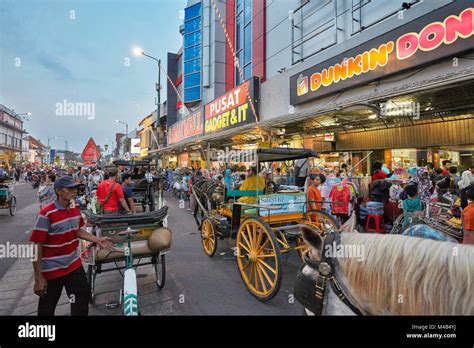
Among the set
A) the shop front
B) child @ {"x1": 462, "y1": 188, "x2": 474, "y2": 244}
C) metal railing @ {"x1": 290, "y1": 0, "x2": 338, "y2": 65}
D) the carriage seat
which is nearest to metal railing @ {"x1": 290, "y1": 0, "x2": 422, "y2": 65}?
metal railing @ {"x1": 290, "y1": 0, "x2": 338, "y2": 65}

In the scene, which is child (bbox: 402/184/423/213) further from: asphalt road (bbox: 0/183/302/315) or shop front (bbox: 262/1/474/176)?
asphalt road (bbox: 0/183/302/315)

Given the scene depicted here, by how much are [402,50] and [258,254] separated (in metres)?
6.92

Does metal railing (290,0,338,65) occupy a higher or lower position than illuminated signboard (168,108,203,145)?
higher

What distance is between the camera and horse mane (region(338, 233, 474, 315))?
3.67 feet

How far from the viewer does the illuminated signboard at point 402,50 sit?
18.8 ft

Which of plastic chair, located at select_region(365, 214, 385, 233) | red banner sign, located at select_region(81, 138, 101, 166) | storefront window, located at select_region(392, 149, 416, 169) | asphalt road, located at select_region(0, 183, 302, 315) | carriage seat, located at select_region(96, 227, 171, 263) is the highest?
red banner sign, located at select_region(81, 138, 101, 166)

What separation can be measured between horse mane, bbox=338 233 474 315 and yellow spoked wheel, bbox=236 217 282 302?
6.68 feet

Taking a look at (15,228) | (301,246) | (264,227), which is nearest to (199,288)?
(264,227)

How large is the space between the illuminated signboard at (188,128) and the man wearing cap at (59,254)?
17595 millimetres

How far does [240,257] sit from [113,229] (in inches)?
77.5

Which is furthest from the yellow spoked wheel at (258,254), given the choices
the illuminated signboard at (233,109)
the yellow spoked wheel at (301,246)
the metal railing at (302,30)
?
the illuminated signboard at (233,109)

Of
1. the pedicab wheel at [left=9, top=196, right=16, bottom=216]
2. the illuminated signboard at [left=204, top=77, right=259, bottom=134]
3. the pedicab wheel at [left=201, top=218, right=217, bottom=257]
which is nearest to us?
the pedicab wheel at [left=201, top=218, right=217, bottom=257]

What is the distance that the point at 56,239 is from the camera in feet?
7.79

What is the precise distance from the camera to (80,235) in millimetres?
2609
